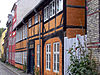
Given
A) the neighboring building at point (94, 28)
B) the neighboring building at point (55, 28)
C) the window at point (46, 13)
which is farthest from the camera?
the window at point (46, 13)

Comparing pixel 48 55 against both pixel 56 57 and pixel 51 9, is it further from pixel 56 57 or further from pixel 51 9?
pixel 51 9

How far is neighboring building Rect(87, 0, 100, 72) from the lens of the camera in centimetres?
704

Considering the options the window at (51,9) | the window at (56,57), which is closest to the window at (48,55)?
the window at (56,57)

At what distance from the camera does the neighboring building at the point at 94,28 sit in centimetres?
704

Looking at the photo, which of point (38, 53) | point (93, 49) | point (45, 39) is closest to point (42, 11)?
point (45, 39)

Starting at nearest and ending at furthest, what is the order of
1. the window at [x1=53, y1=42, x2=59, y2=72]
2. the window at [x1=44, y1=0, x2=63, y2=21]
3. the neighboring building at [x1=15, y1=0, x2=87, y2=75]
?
the neighboring building at [x1=15, y1=0, x2=87, y2=75] < the window at [x1=44, y1=0, x2=63, y2=21] < the window at [x1=53, y1=42, x2=59, y2=72]

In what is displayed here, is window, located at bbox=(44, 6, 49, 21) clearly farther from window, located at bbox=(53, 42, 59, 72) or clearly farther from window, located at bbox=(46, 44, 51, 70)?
window, located at bbox=(53, 42, 59, 72)

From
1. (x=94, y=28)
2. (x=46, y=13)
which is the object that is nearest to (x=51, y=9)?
(x=46, y=13)

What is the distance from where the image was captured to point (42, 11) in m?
15.5

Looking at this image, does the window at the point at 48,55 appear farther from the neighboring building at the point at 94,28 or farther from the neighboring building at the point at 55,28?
the neighboring building at the point at 94,28

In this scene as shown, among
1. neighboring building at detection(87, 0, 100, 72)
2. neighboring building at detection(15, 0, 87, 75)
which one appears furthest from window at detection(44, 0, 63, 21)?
neighboring building at detection(87, 0, 100, 72)

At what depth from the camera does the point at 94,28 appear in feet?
24.0

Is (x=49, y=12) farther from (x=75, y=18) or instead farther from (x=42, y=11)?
(x=75, y=18)

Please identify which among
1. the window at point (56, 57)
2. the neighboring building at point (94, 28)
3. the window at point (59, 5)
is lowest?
the window at point (56, 57)
